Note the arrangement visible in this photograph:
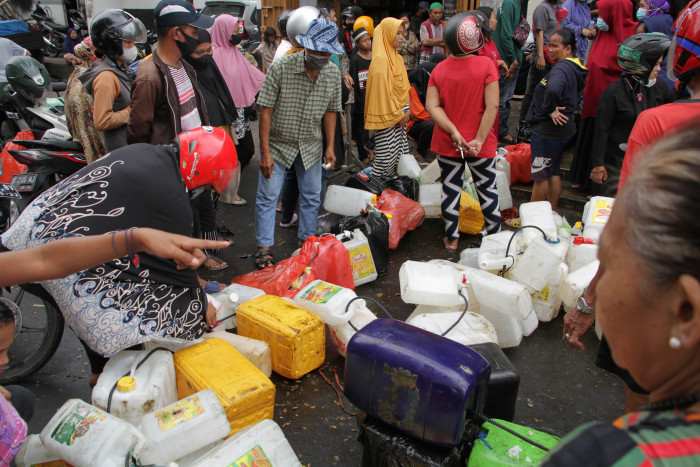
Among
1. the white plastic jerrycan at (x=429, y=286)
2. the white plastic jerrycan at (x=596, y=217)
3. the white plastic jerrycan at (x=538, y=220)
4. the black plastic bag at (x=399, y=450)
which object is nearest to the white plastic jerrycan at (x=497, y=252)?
the white plastic jerrycan at (x=538, y=220)

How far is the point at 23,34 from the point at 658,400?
46.0 ft

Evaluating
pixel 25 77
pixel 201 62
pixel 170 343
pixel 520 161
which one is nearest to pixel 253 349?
pixel 170 343

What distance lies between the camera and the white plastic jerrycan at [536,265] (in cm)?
340

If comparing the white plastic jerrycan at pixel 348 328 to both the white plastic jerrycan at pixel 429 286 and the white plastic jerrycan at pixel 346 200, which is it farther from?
the white plastic jerrycan at pixel 346 200

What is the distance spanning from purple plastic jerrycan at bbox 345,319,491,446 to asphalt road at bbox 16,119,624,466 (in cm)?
65

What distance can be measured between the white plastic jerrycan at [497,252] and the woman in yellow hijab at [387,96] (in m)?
1.91

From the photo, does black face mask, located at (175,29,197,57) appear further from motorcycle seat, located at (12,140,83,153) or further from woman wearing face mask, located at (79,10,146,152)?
motorcycle seat, located at (12,140,83,153)

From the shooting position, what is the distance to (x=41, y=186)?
396 cm

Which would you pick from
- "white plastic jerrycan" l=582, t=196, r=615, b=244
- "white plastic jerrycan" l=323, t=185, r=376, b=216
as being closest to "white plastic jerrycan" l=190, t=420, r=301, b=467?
"white plastic jerrycan" l=323, t=185, r=376, b=216

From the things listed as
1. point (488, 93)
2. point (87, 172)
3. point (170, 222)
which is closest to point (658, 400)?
point (170, 222)

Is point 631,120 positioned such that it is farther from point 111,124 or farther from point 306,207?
point 111,124

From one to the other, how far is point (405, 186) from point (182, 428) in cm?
346

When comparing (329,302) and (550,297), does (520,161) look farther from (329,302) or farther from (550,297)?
(329,302)

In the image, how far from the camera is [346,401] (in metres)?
2.89
